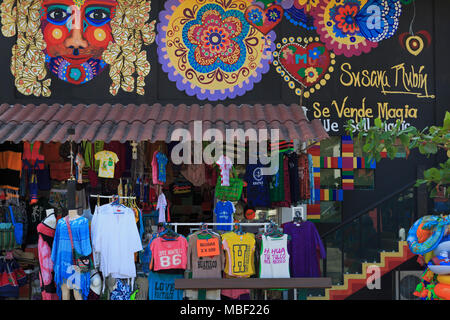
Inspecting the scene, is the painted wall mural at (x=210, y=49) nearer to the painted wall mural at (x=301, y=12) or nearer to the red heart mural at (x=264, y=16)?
the red heart mural at (x=264, y=16)

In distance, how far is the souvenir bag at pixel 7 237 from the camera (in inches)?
325

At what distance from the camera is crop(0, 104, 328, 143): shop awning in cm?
768

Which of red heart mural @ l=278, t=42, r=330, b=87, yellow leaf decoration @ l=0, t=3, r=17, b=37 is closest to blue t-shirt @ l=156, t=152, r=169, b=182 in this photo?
red heart mural @ l=278, t=42, r=330, b=87

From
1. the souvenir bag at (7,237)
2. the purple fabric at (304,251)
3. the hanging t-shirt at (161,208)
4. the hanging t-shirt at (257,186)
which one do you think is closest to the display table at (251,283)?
the purple fabric at (304,251)

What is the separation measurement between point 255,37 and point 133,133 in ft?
10.5

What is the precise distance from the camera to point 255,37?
932 centimetres

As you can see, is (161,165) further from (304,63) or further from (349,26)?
(349,26)

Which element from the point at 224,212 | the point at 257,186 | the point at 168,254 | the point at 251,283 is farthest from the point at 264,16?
the point at 251,283

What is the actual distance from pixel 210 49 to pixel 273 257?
4.11 metres

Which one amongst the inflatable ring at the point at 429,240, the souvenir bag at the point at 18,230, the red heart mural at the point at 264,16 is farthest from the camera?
the red heart mural at the point at 264,16

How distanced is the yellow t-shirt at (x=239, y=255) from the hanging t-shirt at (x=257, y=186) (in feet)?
2.70

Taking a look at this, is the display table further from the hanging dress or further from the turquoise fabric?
the hanging dress

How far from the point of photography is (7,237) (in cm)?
833

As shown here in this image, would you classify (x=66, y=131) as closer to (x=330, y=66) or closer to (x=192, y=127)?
(x=192, y=127)
